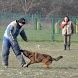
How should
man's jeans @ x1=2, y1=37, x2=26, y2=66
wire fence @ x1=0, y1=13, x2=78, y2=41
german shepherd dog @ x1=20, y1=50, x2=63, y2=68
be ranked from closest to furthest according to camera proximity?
german shepherd dog @ x1=20, y1=50, x2=63, y2=68, man's jeans @ x1=2, y1=37, x2=26, y2=66, wire fence @ x1=0, y1=13, x2=78, y2=41

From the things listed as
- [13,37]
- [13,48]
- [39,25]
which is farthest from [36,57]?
[39,25]

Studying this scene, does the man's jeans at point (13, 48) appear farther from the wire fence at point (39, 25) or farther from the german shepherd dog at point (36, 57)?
the wire fence at point (39, 25)

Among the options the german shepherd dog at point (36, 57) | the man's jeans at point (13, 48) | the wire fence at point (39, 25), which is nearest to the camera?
the german shepherd dog at point (36, 57)

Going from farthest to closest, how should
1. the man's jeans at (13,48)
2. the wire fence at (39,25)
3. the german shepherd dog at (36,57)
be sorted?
the wire fence at (39,25)
the man's jeans at (13,48)
the german shepherd dog at (36,57)

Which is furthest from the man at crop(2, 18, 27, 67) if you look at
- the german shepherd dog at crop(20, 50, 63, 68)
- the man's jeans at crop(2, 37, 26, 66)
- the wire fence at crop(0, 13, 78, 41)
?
the wire fence at crop(0, 13, 78, 41)

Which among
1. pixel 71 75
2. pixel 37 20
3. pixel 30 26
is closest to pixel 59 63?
pixel 71 75

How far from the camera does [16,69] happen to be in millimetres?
16047

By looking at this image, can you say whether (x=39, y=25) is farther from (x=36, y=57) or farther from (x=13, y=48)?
(x=36, y=57)

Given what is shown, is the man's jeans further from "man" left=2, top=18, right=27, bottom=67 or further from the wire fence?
the wire fence

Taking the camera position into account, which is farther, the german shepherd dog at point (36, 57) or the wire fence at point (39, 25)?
the wire fence at point (39, 25)

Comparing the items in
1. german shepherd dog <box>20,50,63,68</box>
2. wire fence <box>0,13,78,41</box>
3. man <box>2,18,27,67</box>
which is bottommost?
wire fence <box>0,13,78,41</box>

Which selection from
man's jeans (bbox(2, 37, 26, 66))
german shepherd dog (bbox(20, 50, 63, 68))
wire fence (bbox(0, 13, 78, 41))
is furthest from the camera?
wire fence (bbox(0, 13, 78, 41))

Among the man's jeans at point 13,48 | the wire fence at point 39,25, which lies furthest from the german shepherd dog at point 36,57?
the wire fence at point 39,25

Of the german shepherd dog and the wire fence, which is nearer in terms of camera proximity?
the german shepherd dog
